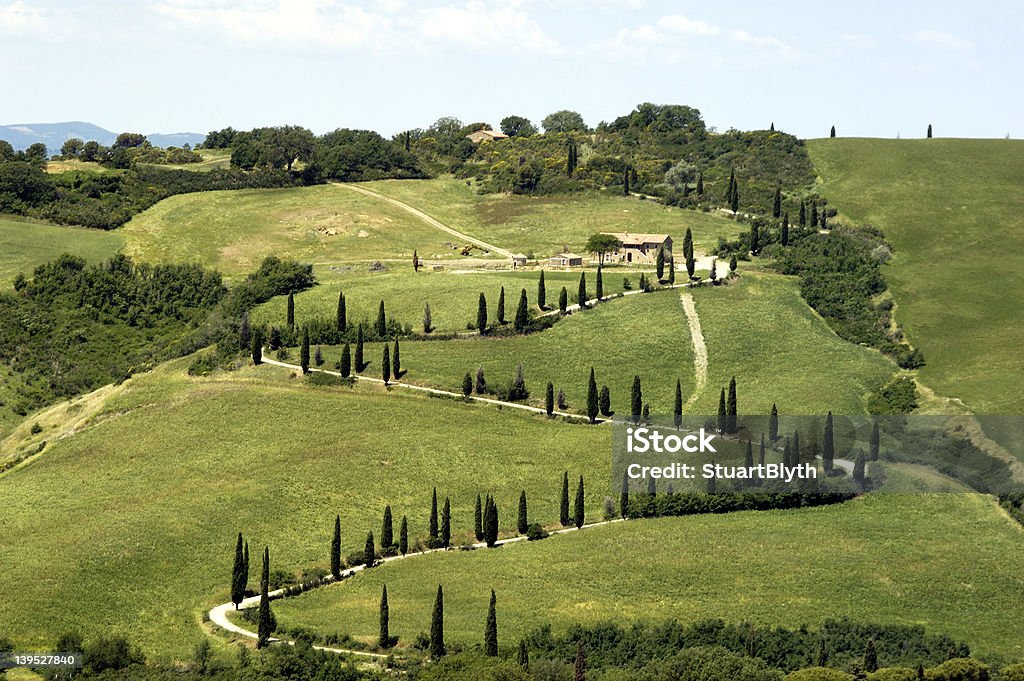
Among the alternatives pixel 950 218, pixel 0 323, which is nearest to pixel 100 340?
pixel 0 323

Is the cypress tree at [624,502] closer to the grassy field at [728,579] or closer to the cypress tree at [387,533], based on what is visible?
the grassy field at [728,579]

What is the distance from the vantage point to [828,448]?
119812mm

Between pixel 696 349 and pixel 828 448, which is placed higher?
pixel 696 349

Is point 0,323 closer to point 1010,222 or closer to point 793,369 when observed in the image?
point 793,369

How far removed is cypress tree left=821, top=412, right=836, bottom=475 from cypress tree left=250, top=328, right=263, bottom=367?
2251 inches

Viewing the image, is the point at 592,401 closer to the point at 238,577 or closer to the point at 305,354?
the point at 305,354

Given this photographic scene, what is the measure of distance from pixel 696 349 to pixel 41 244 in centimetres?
9346

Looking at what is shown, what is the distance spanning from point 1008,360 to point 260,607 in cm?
9539

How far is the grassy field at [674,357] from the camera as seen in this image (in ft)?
443

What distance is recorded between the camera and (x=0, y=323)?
155125 mm

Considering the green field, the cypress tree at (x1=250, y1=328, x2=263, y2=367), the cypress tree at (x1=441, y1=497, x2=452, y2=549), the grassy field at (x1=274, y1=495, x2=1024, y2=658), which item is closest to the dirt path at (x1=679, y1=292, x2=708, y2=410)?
the green field

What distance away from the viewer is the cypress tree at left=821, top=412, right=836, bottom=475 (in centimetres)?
11775

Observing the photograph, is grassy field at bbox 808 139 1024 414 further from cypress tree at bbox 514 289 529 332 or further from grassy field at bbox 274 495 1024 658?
cypress tree at bbox 514 289 529 332

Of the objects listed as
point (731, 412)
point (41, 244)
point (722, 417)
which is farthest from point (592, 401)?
point (41, 244)
